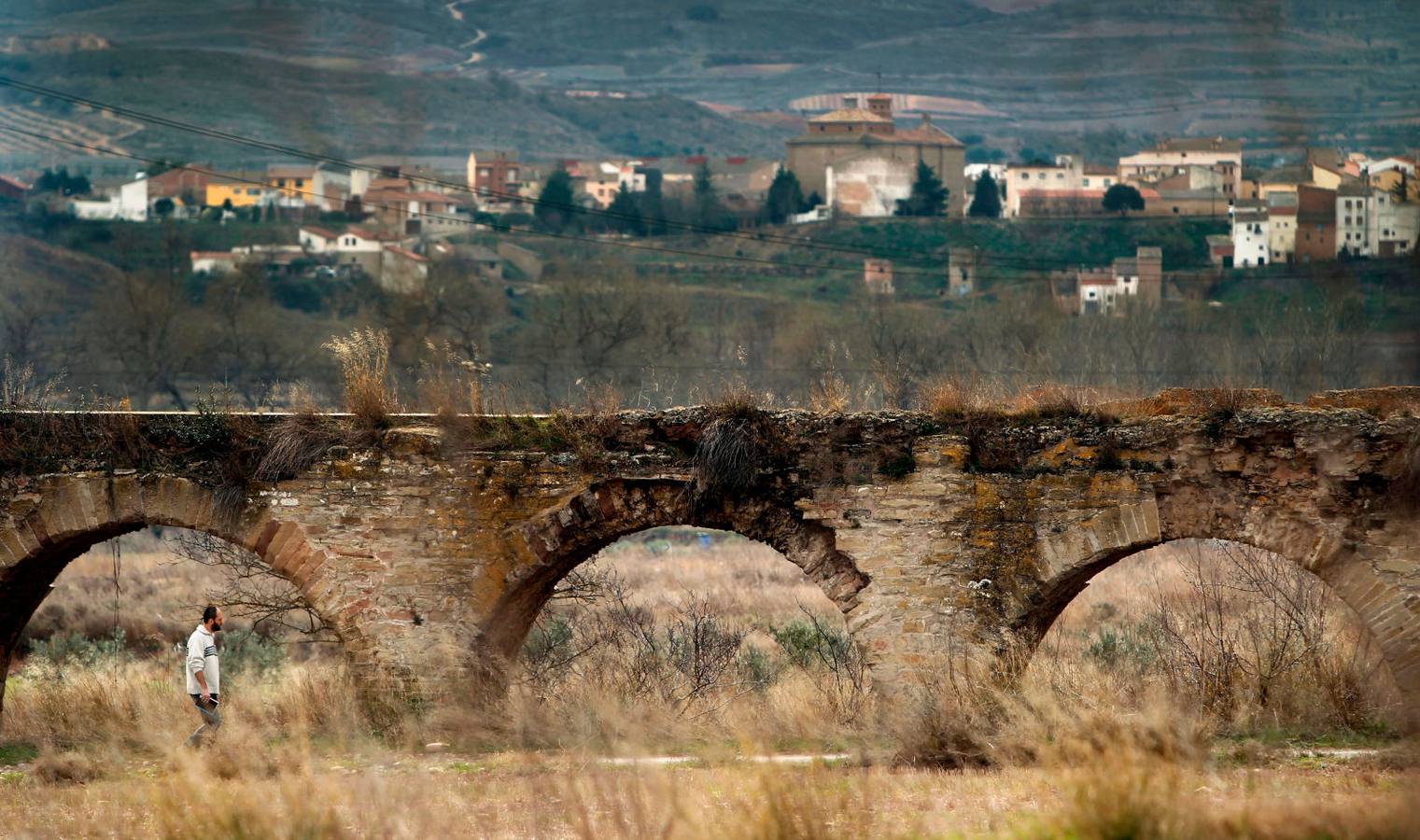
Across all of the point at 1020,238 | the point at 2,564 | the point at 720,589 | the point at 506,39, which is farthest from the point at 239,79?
the point at 2,564

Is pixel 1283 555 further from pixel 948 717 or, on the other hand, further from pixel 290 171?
pixel 290 171

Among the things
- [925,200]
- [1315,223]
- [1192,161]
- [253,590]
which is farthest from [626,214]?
[253,590]

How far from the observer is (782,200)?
8644 cm

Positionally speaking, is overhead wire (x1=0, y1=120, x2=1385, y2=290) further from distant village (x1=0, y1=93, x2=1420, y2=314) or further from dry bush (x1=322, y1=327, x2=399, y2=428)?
dry bush (x1=322, y1=327, x2=399, y2=428)

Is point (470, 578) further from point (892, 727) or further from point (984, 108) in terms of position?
point (984, 108)

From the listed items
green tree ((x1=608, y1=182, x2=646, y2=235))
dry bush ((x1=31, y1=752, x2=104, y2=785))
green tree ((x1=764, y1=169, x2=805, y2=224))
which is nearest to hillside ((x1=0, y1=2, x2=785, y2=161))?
green tree ((x1=608, y1=182, x2=646, y2=235))

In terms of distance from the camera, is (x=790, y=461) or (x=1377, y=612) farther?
(x=790, y=461)

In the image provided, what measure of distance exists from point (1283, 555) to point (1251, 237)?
5150 centimetres

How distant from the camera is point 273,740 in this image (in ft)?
44.0

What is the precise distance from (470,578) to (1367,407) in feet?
20.7

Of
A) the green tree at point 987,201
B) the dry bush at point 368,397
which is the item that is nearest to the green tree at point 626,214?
the green tree at point 987,201

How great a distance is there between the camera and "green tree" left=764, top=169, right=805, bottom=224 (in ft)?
281

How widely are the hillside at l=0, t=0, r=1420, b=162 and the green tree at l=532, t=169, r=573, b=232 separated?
25.2m

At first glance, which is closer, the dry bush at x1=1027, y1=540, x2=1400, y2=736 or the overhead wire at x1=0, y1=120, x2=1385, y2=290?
the dry bush at x1=1027, y1=540, x2=1400, y2=736
